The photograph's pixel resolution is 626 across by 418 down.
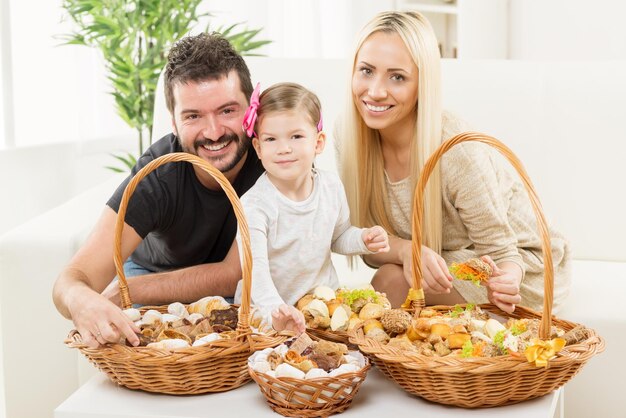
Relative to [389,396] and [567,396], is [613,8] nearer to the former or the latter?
[567,396]

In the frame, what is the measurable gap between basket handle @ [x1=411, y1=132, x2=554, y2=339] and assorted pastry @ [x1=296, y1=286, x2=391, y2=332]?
0.09 metres

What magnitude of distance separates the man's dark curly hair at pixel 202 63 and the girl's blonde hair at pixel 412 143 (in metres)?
0.26

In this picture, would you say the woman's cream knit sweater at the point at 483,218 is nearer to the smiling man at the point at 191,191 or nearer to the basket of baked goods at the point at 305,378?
the smiling man at the point at 191,191

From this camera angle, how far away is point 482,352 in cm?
150

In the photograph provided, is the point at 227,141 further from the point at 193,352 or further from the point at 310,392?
the point at 310,392

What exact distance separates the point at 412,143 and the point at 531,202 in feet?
1.80

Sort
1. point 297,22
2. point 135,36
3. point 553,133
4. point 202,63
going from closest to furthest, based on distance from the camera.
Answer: point 202,63, point 553,133, point 135,36, point 297,22

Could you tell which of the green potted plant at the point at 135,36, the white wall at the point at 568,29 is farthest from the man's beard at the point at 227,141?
the white wall at the point at 568,29

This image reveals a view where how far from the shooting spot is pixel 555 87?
2594 mm

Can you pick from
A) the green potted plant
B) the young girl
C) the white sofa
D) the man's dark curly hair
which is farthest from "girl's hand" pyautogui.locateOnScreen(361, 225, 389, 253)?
the green potted plant

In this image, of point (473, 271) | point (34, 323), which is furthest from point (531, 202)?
point (34, 323)

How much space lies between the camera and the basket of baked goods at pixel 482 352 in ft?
4.78

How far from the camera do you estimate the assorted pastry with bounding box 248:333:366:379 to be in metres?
1.47

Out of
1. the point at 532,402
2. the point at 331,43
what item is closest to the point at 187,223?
the point at 532,402
